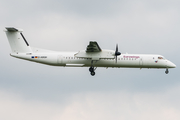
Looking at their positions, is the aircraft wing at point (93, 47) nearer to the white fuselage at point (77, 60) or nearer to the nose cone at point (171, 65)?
the white fuselage at point (77, 60)

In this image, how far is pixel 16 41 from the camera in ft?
155

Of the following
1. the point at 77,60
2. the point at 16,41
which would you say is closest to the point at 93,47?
the point at 77,60

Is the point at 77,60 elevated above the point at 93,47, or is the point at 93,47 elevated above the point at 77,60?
the point at 93,47

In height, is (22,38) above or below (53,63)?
above

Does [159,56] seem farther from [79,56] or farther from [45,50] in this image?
[45,50]

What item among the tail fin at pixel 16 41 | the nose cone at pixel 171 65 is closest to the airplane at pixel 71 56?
the tail fin at pixel 16 41

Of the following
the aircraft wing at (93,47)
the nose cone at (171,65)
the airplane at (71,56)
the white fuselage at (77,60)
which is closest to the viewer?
the aircraft wing at (93,47)

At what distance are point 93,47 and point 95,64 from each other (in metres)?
2.82

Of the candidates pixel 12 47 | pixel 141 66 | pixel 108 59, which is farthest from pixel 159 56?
pixel 12 47

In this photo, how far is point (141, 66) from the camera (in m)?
48.5

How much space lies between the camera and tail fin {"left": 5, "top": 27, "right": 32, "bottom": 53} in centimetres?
4694

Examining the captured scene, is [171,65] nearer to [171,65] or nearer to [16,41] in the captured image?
[171,65]

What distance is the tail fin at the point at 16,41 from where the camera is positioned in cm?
4694

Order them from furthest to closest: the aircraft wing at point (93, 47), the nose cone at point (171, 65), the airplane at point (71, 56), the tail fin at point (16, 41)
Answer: the nose cone at point (171, 65), the tail fin at point (16, 41), the airplane at point (71, 56), the aircraft wing at point (93, 47)
